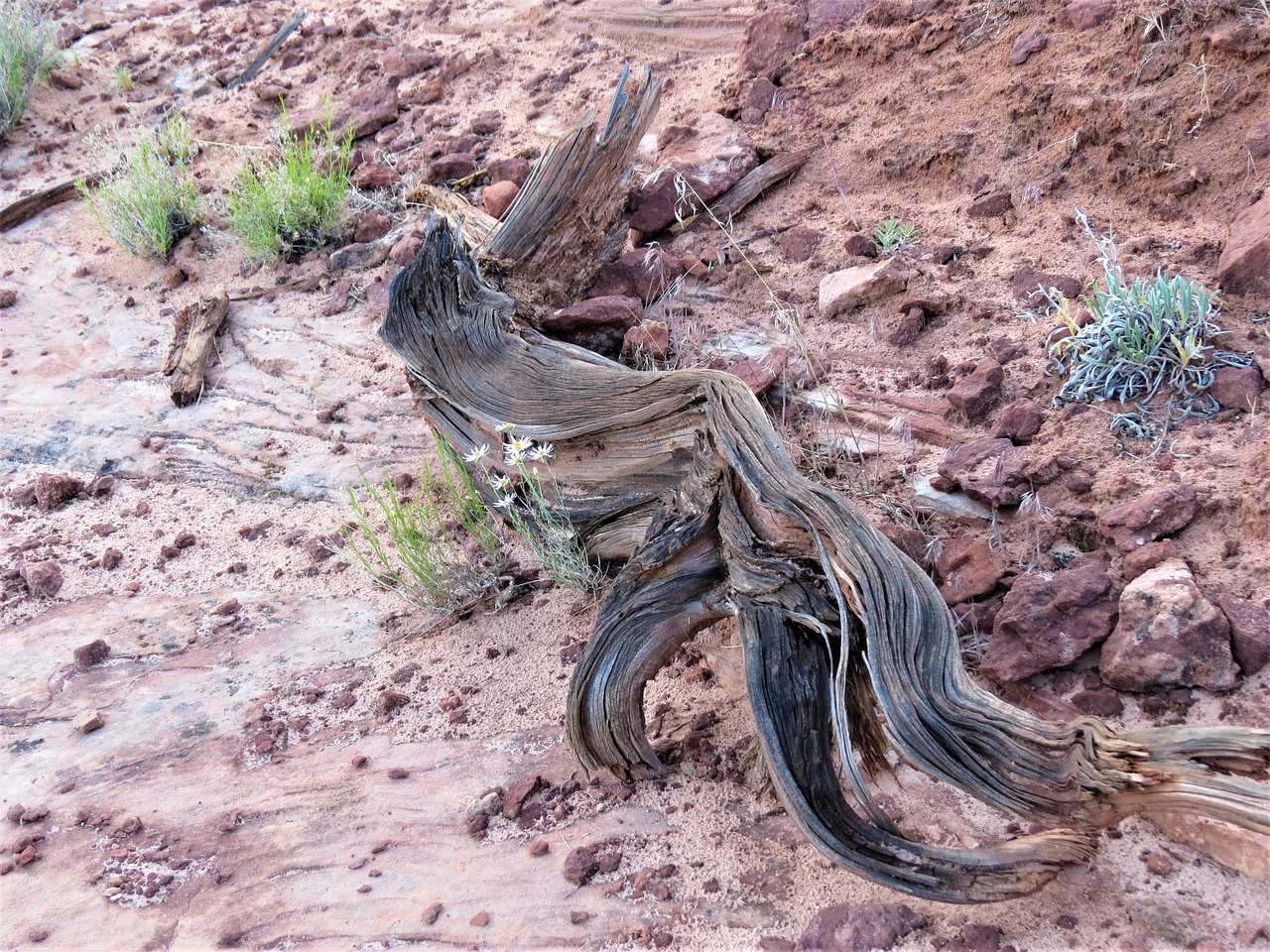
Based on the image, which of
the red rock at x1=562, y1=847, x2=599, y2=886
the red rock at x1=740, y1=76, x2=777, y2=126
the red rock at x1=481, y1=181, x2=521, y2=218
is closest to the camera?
the red rock at x1=562, y1=847, x2=599, y2=886

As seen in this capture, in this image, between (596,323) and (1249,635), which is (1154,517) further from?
(596,323)

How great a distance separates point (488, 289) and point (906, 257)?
1546 millimetres

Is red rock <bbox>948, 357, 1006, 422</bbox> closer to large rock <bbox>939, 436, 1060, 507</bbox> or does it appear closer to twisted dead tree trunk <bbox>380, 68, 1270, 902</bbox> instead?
large rock <bbox>939, 436, 1060, 507</bbox>

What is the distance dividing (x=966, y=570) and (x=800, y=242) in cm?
188

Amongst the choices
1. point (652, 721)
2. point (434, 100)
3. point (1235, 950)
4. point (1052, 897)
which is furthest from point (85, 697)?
point (434, 100)

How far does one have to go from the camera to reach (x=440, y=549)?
306 cm

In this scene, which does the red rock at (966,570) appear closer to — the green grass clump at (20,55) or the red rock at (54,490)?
the red rock at (54,490)

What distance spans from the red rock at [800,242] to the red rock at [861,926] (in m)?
2.65

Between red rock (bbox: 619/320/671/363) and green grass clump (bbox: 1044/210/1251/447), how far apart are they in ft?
4.41

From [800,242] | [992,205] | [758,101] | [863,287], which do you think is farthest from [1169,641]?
[758,101]

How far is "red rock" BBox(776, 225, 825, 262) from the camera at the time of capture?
3.91 metres

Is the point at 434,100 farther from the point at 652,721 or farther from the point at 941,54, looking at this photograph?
the point at 652,721

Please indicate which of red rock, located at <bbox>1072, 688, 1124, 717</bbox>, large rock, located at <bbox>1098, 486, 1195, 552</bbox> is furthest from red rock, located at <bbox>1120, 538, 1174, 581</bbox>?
red rock, located at <bbox>1072, 688, 1124, 717</bbox>

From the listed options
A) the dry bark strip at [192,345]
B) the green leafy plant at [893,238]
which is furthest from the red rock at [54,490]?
the green leafy plant at [893,238]
